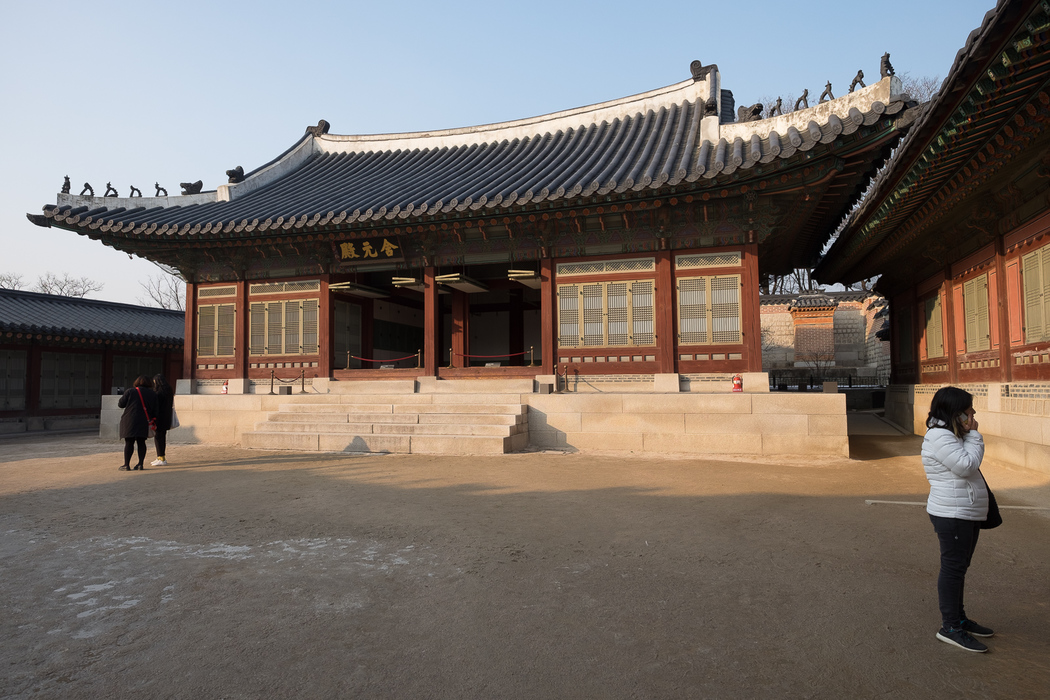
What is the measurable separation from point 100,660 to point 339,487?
4523mm

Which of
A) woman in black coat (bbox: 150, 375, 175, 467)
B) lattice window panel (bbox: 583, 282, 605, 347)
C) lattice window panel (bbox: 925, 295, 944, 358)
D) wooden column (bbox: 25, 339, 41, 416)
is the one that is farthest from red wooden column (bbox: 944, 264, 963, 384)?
wooden column (bbox: 25, 339, 41, 416)

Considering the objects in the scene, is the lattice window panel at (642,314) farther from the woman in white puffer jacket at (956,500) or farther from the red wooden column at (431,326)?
the woman in white puffer jacket at (956,500)

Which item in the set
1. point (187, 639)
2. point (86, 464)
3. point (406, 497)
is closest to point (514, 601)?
point (187, 639)

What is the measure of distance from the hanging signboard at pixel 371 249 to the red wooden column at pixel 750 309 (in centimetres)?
730

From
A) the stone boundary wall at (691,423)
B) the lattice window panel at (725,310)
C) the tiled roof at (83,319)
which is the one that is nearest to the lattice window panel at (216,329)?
the tiled roof at (83,319)

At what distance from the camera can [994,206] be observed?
9.03m

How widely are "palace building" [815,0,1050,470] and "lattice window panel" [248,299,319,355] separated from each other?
38.7ft

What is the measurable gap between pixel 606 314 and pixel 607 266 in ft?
3.17

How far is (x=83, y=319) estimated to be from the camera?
19.8 metres

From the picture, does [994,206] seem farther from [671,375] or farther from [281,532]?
[281,532]

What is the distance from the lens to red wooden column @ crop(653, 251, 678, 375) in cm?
1172

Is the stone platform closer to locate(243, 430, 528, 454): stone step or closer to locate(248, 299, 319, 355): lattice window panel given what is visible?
locate(243, 430, 528, 454): stone step

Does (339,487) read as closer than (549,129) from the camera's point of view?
Yes

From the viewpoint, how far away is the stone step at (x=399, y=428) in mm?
10523
